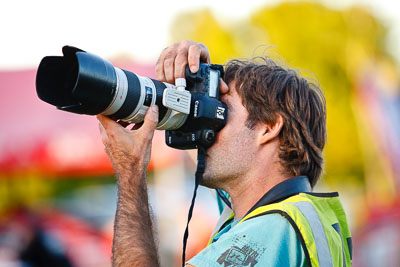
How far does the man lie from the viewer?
6.70 ft

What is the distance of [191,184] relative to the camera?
8.27 m

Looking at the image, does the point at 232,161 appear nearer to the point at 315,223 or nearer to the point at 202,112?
the point at 202,112

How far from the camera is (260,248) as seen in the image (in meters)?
2.02

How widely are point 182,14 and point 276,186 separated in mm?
25079

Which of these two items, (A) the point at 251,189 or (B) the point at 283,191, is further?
(A) the point at 251,189

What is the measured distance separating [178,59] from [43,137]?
505 cm

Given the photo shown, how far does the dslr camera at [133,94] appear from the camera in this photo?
2156 millimetres

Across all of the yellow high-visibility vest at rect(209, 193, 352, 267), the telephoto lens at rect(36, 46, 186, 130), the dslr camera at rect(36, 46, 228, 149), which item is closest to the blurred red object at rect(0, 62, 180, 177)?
the dslr camera at rect(36, 46, 228, 149)

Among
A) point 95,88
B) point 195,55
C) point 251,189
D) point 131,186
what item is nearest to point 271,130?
point 251,189

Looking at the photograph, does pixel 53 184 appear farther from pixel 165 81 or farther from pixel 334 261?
pixel 334 261

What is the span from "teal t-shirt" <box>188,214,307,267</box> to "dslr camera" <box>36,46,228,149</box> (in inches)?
22.1

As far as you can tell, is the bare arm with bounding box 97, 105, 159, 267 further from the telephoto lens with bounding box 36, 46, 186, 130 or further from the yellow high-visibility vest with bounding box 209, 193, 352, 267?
the yellow high-visibility vest with bounding box 209, 193, 352, 267

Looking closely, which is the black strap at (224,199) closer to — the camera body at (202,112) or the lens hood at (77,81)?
the camera body at (202,112)

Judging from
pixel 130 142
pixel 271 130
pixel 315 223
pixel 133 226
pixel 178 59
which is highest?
pixel 178 59
